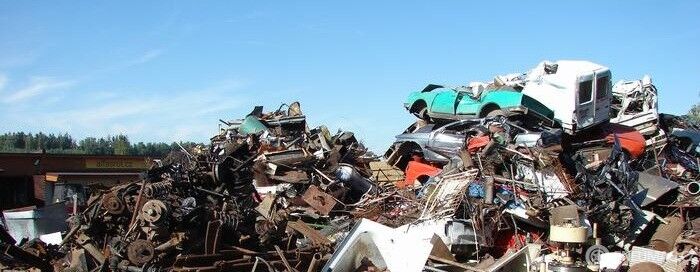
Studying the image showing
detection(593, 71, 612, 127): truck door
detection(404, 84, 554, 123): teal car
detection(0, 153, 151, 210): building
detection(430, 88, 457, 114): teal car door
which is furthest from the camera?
detection(0, 153, 151, 210): building

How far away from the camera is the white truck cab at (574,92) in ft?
49.7

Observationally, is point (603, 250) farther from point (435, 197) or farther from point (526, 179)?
point (435, 197)

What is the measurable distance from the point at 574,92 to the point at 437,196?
6252mm

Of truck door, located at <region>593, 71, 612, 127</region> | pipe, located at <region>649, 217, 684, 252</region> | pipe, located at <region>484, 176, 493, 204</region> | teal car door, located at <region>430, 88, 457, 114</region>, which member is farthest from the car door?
pipe, located at <region>649, 217, 684, 252</region>

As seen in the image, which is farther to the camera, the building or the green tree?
the green tree

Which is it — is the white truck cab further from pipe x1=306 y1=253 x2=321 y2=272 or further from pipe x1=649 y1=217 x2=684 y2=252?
pipe x1=306 y1=253 x2=321 y2=272

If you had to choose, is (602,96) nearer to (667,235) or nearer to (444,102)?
(444,102)

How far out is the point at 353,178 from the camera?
13.2 meters

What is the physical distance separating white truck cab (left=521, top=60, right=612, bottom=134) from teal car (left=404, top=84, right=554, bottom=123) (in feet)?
1.82

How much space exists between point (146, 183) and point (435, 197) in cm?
470

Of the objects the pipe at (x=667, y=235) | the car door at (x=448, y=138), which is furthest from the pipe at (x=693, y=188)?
the car door at (x=448, y=138)

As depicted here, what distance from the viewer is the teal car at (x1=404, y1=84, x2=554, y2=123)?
14586 mm

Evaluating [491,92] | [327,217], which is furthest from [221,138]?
[491,92]

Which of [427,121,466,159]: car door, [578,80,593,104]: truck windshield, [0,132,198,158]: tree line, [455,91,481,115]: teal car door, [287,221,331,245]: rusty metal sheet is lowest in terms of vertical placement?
[0,132,198,158]: tree line
